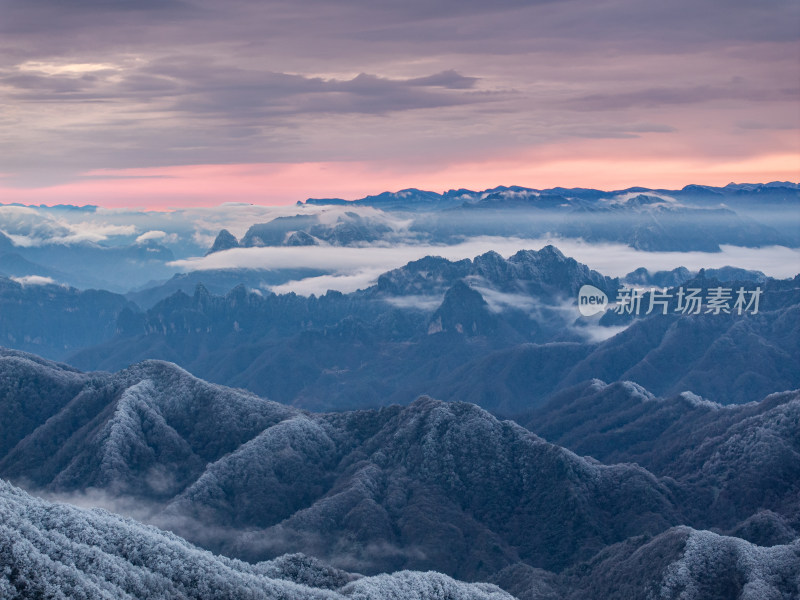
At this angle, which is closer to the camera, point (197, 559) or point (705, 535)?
point (197, 559)

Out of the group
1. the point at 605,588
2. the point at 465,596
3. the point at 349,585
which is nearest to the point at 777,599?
the point at 605,588

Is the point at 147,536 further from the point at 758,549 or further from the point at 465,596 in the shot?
the point at 758,549

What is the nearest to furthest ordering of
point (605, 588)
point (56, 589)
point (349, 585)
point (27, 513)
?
point (56, 589)
point (27, 513)
point (349, 585)
point (605, 588)

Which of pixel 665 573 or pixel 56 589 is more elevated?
pixel 56 589

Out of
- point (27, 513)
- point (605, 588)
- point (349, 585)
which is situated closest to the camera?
point (27, 513)

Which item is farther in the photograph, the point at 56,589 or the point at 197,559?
the point at 197,559

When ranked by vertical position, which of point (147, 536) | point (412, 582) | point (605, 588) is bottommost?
point (605, 588)

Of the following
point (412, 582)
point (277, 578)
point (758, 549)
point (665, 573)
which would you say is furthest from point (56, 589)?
point (758, 549)

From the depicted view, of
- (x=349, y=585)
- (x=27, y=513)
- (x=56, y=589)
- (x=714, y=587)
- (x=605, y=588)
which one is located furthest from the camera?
(x=605, y=588)

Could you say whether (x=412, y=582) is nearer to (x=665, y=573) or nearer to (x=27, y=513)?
(x=665, y=573)
